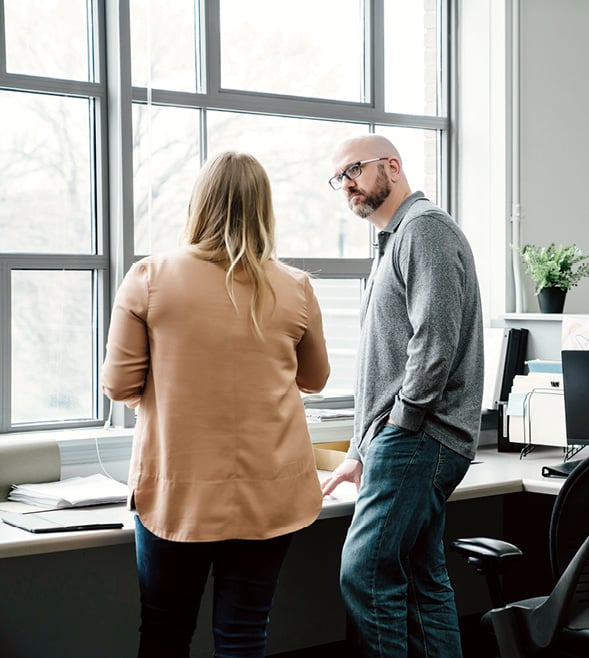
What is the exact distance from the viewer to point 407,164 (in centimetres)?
391

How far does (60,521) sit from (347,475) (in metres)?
0.72

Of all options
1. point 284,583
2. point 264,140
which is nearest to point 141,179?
point 264,140

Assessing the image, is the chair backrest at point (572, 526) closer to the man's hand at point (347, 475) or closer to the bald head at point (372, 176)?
the man's hand at point (347, 475)

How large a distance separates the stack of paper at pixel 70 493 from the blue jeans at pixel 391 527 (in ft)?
2.17

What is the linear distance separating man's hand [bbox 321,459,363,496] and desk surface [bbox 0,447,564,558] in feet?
0.12

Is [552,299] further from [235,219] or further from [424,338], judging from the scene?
[235,219]

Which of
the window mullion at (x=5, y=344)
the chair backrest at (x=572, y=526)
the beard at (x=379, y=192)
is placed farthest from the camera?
the window mullion at (x=5, y=344)

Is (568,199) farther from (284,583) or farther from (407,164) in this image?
(284,583)

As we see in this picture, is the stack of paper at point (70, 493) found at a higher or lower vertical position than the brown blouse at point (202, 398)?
lower

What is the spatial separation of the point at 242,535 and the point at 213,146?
1789mm

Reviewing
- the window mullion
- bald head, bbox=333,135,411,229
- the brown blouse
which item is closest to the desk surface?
the brown blouse

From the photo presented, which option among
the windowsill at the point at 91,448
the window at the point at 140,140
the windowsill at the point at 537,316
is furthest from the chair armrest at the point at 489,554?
the windowsill at the point at 537,316

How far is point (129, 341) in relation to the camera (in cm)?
193

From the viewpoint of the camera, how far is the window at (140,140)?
3012mm
